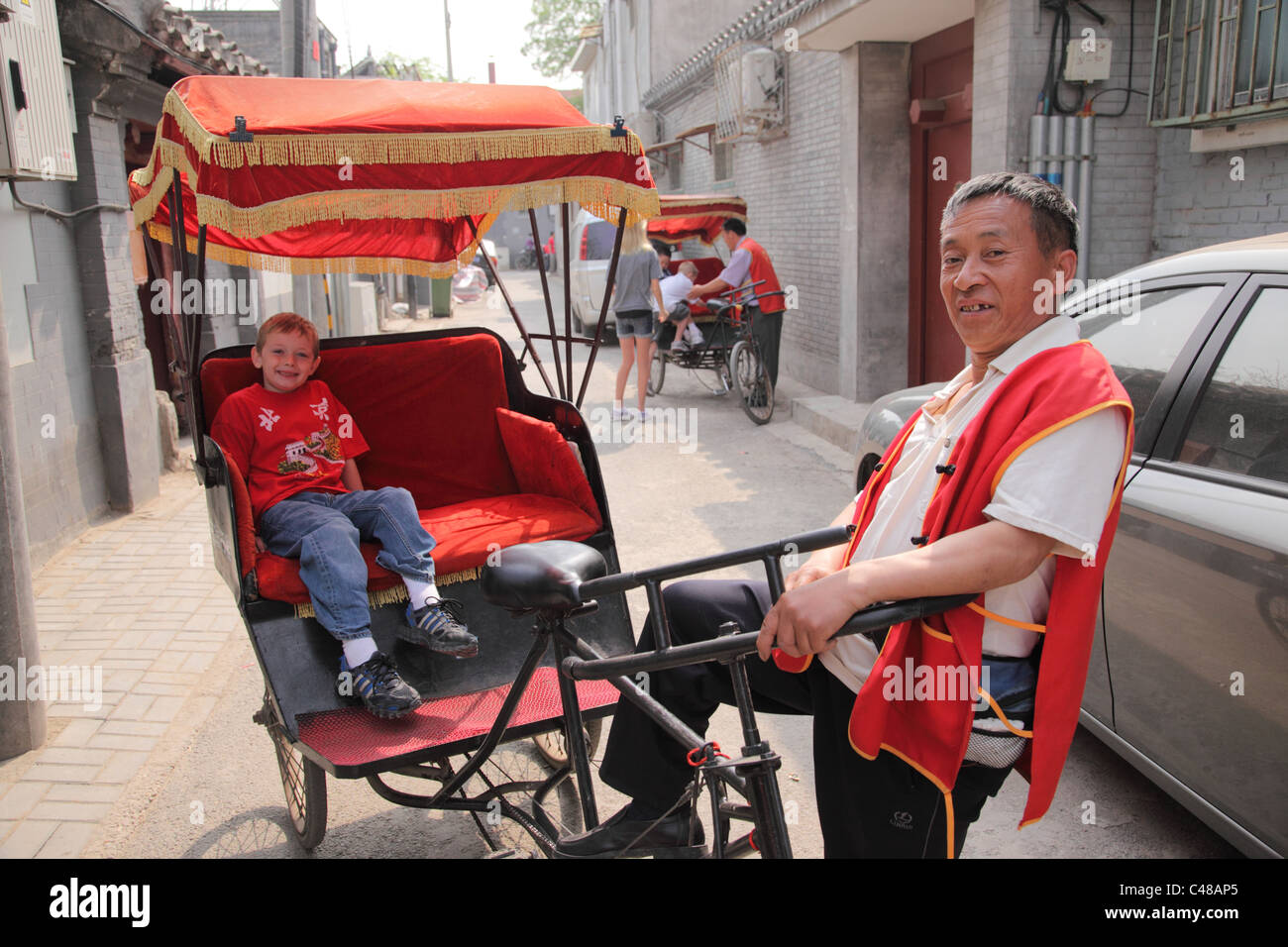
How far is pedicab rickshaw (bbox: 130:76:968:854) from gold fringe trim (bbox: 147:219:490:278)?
2cm

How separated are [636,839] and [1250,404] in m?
2.08

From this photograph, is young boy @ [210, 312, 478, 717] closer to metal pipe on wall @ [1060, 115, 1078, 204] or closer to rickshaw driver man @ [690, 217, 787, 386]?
metal pipe on wall @ [1060, 115, 1078, 204]

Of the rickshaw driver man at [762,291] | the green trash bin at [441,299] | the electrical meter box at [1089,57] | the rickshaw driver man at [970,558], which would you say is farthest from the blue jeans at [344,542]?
the green trash bin at [441,299]

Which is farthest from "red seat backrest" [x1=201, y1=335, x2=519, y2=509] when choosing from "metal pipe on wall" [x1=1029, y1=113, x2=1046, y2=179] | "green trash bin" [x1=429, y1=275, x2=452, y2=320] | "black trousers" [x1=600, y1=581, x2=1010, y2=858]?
"green trash bin" [x1=429, y1=275, x2=452, y2=320]

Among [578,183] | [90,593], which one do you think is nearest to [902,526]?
[578,183]

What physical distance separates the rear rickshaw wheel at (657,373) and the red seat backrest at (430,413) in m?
7.81

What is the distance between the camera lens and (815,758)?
2.18 m

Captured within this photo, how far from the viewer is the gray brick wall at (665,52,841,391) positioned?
38.2ft

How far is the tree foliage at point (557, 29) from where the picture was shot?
52.6 metres

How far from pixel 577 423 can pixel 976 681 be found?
257 centimetres

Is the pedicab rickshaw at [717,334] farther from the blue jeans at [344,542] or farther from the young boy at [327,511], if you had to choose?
the blue jeans at [344,542]

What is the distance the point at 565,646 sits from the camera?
2287 millimetres
